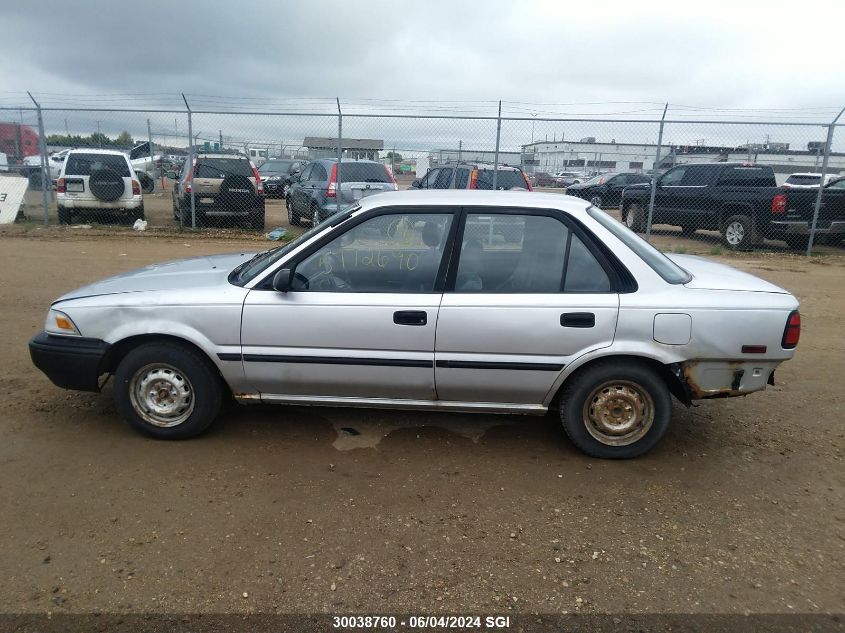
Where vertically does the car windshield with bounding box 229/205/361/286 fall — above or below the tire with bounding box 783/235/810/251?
above

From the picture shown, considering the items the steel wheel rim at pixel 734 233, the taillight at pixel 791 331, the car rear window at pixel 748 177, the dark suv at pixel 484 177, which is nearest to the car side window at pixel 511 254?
the taillight at pixel 791 331

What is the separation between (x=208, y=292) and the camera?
12.6 ft

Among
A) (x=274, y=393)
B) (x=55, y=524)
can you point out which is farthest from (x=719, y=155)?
(x=55, y=524)

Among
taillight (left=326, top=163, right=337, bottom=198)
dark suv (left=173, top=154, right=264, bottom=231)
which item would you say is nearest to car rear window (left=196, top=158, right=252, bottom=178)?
dark suv (left=173, top=154, right=264, bottom=231)

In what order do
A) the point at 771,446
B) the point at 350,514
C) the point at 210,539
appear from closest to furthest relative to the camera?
1. the point at 210,539
2. the point at 350,514
3. the point at 771,446

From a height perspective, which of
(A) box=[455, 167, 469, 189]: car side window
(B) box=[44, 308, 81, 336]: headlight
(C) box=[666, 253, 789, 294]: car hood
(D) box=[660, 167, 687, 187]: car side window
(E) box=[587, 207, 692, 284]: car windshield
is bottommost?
(B) box=[44, 308, 81, 336]: headlight

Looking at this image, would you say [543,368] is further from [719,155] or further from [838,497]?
[719,155]

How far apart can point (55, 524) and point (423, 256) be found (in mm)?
2389

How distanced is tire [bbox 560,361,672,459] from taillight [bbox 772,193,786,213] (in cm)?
1061

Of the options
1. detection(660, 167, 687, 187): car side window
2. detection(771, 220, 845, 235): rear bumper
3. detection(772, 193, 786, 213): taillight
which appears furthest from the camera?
detection(660, 167, 687, 187): car side window

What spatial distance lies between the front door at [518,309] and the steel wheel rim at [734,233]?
1090 cm

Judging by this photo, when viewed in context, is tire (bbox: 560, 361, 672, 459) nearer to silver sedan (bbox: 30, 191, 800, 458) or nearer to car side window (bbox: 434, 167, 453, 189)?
silver sedan (bbox: 30, 191, 800, 458)

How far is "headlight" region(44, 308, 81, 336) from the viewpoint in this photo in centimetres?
391

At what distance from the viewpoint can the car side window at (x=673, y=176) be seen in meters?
14.0
